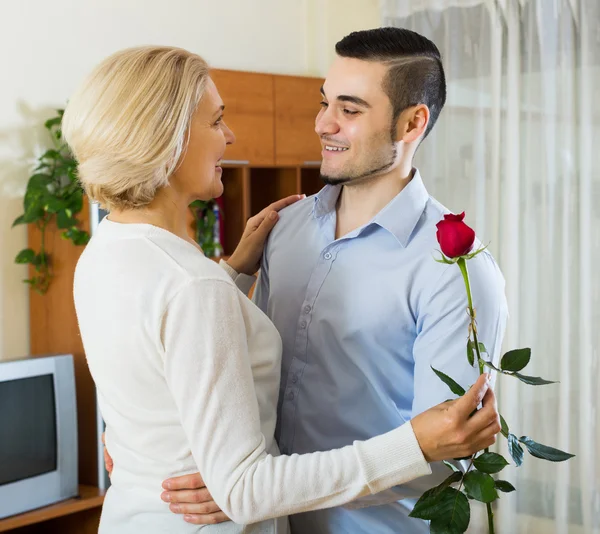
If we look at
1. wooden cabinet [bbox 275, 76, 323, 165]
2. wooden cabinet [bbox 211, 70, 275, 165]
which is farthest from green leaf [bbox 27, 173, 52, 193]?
wooden cabinet [bbox 275, 76, 323, 165]

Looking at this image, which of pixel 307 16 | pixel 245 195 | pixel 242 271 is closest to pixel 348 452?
pixel 242 271

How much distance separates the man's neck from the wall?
94.1 inches

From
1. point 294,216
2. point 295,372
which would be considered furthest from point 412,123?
point 295,372

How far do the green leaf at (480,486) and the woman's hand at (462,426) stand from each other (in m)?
0.07

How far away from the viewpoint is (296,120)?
180 inches

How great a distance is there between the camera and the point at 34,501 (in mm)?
3498

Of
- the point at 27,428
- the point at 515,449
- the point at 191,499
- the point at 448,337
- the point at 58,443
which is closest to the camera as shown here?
the point at 515,449

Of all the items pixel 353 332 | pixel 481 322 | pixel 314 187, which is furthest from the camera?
pixel 314 187

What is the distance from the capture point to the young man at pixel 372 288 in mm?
1604

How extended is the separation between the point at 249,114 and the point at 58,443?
1.82 metres

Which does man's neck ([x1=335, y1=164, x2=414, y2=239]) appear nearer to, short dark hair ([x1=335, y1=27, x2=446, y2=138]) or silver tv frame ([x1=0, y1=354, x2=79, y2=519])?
short dark hair ([x1=335, y1=27, x2=446, y2=138])

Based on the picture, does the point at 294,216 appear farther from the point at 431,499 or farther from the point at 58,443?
the point at 58,443

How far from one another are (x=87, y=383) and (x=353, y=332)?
94.2 inches

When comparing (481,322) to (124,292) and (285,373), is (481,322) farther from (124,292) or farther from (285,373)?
(124,292)
